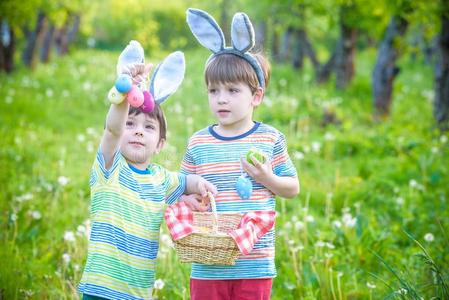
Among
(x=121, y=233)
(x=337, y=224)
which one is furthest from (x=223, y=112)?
(x=337, y=224)

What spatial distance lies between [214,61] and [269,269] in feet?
3.38

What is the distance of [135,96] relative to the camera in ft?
8.88

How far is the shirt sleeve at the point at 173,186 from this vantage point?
3057 mm

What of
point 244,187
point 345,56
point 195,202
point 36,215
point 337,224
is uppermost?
point 345,56

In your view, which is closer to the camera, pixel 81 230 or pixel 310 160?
pixel 81 230

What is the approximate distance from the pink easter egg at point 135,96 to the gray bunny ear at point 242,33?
62cm

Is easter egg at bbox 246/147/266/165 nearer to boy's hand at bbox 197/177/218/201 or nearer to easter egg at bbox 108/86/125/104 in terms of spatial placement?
boy's hand at bbox 197/177/218/201

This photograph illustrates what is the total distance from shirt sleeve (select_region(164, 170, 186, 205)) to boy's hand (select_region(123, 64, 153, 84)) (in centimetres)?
48

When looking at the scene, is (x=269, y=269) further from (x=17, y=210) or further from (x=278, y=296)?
(x=17, y=210)

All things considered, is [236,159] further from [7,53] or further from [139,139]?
[7,53]

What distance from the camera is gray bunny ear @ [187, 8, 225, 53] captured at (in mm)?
3162

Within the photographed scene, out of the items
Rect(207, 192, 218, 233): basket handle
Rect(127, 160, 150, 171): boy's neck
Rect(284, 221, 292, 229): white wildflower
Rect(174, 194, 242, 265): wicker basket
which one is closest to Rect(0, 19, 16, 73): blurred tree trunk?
Rect(284, 221, 292, 229): white wildflower

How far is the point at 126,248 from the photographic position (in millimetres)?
2850

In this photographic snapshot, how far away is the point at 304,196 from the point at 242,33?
3.37 meters
